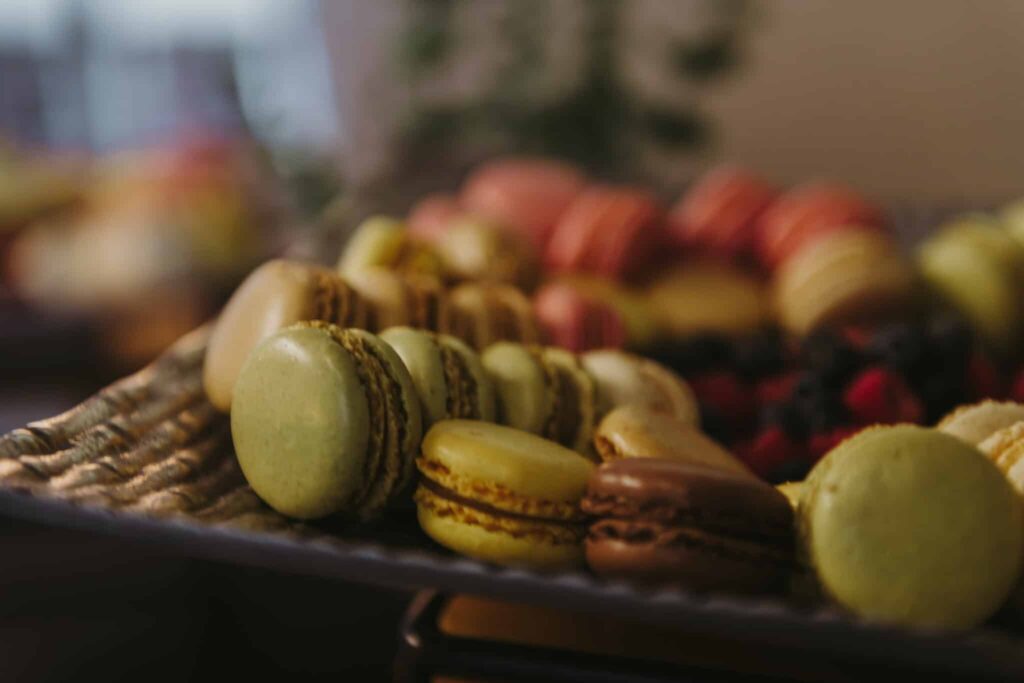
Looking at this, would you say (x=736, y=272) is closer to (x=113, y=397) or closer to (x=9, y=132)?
(x=113, y=397)

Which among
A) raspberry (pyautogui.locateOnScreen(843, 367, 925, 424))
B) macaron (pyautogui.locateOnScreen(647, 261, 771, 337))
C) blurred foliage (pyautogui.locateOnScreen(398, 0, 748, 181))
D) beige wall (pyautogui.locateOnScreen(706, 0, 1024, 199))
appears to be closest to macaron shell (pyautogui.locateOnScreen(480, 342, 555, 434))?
raspberry (pyautogui.locateOnScreen(843, 367, 925, 424))

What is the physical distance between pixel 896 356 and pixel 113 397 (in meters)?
0.46

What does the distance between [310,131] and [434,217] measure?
93 centimetres

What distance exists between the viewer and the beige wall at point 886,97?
1799mm

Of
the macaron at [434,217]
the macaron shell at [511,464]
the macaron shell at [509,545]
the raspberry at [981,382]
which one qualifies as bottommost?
the raspberry at [981,382]

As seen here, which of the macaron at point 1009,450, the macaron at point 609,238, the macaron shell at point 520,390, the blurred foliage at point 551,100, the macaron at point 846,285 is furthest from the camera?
the blurred foliage at point 551,100

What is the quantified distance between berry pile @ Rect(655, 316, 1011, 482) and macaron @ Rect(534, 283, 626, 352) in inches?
1.8

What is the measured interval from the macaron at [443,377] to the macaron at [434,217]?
1.46ft

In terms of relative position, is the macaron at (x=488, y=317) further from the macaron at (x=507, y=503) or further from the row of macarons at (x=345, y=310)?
the macaron at (x=507, y=503)

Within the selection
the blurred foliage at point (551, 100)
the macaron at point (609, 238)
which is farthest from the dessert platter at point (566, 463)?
the blurred foliage at point (551, 100)

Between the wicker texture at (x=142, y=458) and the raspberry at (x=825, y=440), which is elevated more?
the wicker texture at (x=142, y=458)

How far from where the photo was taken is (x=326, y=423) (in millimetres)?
478

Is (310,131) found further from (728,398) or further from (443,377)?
(443,377)

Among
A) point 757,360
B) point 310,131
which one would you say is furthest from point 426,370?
point 310,131
